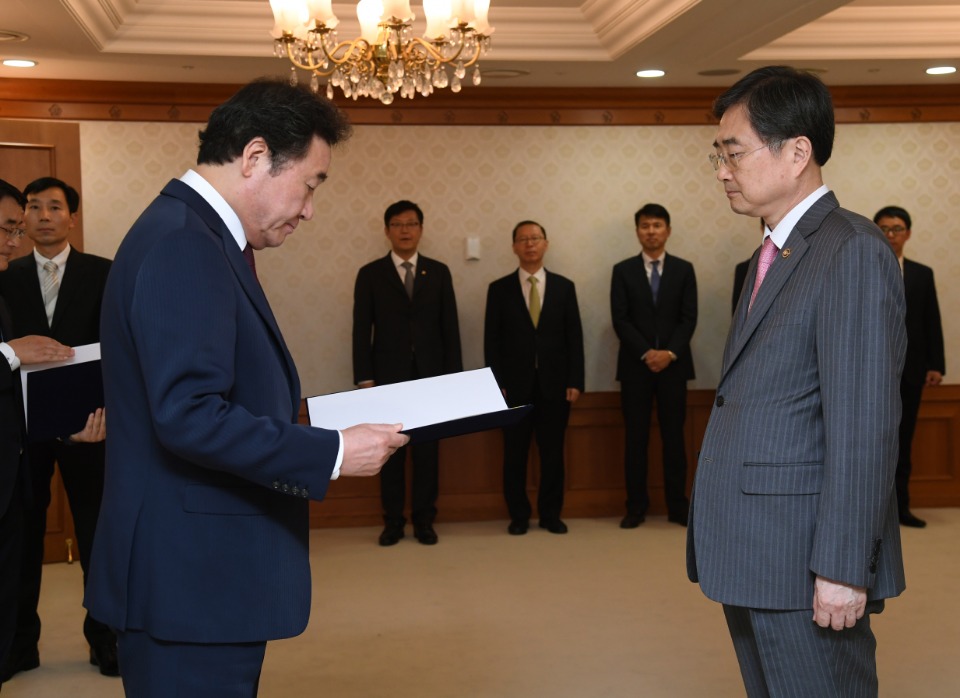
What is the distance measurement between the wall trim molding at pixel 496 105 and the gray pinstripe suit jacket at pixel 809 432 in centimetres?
494

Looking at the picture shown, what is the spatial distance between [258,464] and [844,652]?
1.25 metres

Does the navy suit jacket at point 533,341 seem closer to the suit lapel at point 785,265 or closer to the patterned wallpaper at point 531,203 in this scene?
the patterned wallpaper at point 531,203

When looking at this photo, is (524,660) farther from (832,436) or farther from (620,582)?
(832,436)

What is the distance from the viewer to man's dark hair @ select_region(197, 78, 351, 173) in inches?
71.7

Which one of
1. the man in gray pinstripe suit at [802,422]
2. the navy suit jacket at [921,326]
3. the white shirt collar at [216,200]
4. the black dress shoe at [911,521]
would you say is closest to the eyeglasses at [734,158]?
the man in gray pinstripe suit at [802,422]

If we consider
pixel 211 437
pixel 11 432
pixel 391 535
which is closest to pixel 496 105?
pixel 391 535

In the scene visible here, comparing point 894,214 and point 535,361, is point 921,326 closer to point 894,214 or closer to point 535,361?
point 894,214

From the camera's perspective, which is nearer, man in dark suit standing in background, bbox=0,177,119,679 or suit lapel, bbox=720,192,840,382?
suit lapel, bbox=720,192,840,382

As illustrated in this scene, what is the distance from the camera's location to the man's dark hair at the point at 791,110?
6.95ft

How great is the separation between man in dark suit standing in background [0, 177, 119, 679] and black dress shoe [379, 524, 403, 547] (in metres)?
2.30

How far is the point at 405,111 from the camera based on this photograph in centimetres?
682

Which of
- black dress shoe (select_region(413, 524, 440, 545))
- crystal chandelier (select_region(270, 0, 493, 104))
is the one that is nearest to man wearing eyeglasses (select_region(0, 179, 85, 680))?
crystal chandelier (select_region(270, 0, 493, 104))

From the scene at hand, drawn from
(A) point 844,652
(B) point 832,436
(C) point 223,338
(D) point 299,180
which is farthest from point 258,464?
(A) point 844,652

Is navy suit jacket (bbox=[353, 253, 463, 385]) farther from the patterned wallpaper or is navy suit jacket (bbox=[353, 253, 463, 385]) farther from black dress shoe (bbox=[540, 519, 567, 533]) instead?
black dress shoe (bbox=[540, 519, 567, 533])
